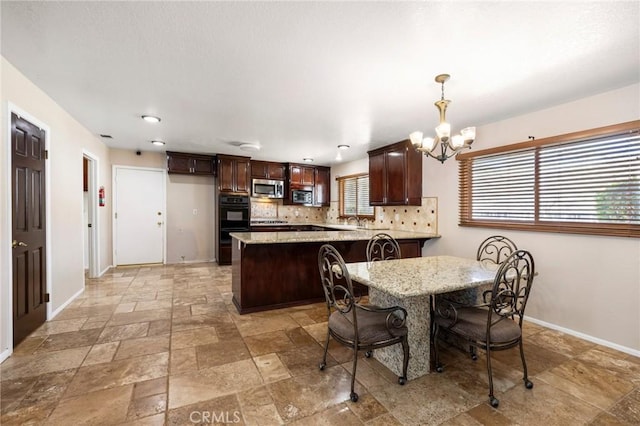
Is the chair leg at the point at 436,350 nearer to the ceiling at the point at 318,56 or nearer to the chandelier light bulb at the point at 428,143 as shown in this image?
the chandelier light bulb at the point at 428,143

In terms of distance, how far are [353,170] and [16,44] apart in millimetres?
5120

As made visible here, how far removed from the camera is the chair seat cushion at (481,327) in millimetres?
1852

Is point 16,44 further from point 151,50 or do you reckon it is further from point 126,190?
point 126,190

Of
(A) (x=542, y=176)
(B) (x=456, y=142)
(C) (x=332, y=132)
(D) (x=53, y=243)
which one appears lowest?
(D) (x=53, y=243)

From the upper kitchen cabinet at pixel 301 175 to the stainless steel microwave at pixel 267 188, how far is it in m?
0.29

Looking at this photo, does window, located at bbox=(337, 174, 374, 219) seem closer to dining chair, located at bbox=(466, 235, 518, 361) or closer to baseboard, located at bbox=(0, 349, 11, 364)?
dining chair, located at bbox=(466, 235, 518, 361)

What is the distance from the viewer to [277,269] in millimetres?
3475

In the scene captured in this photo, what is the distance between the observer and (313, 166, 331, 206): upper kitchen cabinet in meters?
6.95

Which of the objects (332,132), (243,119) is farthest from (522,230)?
(243,119)

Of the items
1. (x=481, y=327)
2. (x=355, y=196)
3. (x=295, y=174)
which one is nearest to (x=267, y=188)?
(x=295, y=174)

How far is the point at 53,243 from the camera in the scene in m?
3.13

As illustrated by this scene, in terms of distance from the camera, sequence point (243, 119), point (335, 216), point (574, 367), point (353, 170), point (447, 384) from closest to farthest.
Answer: point (447, 384) → point (574, 367) → point (243, 119) → point (353, 170) → point (335, 216)

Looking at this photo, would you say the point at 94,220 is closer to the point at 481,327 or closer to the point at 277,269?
the point at 277,269

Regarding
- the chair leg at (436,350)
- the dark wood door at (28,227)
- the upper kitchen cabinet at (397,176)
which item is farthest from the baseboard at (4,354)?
the upper kitchen cabinet at (397,176)
